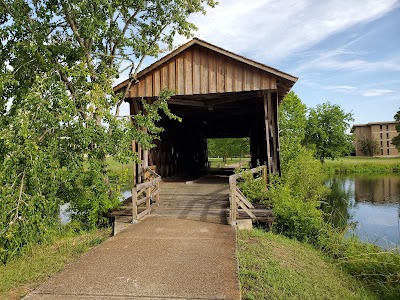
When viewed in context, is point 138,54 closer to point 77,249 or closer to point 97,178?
point 97,178

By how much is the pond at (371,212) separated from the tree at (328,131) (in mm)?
22210

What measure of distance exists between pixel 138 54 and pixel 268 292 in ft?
29.7

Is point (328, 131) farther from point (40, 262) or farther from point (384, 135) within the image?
point (40, 262)

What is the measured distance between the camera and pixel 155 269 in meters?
5.53

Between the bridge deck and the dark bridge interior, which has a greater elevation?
the dark bridge interior

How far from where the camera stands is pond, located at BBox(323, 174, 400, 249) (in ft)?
42.1

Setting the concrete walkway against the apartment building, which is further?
the apartment building

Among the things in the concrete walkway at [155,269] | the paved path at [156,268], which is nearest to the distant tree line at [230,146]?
the paved path at [156,268]

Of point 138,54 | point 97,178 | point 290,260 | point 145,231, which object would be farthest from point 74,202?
point 290,260

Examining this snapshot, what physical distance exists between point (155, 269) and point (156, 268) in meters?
0.04

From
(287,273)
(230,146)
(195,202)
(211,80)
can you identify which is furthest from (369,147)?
(287,273)

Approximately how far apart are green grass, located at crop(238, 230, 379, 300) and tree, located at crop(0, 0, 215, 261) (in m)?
4.60

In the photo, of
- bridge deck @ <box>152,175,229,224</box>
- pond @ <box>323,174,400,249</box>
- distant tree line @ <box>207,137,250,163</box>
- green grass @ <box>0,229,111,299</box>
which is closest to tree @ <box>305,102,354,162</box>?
distant tree line @ <box>207,137,250,163</box>

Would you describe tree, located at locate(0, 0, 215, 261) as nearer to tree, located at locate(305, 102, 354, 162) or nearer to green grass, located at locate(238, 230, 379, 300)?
green grass, located at locate(238, 230, 379, 300)
